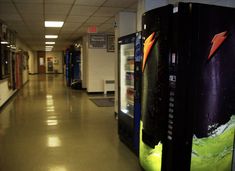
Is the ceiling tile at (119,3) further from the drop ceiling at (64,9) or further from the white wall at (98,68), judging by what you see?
the white wall at (98,68)

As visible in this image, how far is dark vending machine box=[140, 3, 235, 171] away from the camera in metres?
2.31

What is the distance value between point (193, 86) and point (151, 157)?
1.02 meters

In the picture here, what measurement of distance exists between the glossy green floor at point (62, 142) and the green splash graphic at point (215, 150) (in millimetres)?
1172

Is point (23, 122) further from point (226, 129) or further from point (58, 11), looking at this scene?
point (226, 129)

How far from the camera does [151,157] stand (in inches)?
111

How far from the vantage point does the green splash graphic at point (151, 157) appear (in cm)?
267

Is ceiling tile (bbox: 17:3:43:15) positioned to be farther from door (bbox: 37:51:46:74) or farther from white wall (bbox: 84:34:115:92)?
door (bbox: 37:51:46:74)

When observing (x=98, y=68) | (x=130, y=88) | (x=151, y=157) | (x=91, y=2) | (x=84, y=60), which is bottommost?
(x=151, y=157)

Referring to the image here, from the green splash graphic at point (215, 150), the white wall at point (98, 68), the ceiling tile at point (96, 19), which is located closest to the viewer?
the green splash graphic at point (215, 150)

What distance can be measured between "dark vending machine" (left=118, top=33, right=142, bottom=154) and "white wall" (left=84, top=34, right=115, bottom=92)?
6.50m

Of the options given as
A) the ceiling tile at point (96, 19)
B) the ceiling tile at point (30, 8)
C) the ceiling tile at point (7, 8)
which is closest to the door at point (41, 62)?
the ceiling tile at point (96, 19)

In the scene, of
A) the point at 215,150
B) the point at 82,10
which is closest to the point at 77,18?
the point at 82,10

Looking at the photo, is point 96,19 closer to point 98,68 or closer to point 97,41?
point 97,41

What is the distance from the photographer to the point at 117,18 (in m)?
6.33
